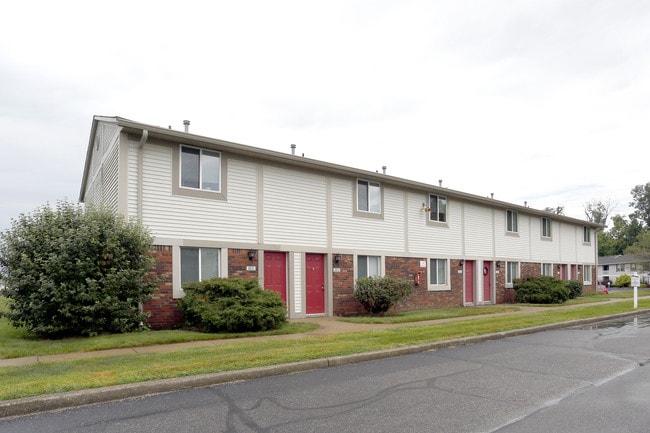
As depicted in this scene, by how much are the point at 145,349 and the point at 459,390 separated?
19.4ft

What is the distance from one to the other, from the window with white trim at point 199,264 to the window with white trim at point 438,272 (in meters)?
10.2

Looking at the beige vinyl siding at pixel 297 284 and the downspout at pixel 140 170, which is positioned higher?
the downspout at pixel 140 170

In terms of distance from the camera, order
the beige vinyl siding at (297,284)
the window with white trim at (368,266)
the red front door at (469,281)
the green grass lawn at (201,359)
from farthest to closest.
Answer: the red front door at (469,281), the window with white trim at (368,266), the beige vinyl siding at (297,284), the green grass lawn at (201,359)

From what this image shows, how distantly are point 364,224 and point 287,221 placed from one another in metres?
3.52

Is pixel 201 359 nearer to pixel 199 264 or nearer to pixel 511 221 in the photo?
pixel 199 264

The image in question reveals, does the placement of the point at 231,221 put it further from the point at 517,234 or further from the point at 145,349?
the point at 517,234

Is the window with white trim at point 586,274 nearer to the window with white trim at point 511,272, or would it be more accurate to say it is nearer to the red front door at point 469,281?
the window with white trim at point 511,272

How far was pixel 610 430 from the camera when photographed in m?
5.07

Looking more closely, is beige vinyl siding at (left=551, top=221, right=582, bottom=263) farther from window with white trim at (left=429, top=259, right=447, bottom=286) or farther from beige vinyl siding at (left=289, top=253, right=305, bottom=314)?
beige vinyl siding at (left=289, top=253, right=305, bottom=314)

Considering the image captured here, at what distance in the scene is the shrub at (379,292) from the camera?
16547mm

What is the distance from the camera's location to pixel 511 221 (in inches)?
1040

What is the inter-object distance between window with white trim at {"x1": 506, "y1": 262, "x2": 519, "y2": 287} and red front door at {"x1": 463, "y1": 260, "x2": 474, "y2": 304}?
328 cm

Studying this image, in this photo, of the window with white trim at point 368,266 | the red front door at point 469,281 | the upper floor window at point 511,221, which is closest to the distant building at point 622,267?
the upper floor window at point 511,221

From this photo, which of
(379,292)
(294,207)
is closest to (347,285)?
(379,292)
